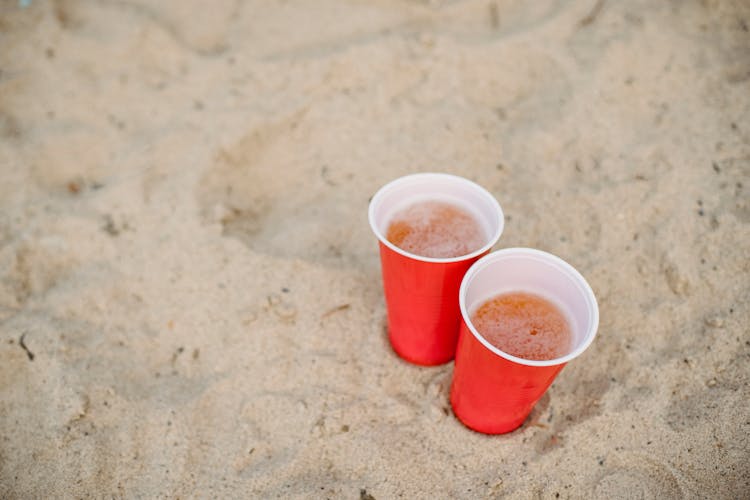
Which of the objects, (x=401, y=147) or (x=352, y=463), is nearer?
(x=352, y=463)

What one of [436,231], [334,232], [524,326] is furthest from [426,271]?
[334,232]

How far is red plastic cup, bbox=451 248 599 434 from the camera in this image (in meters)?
1.23

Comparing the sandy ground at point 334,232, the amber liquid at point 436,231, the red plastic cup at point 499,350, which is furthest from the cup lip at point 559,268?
the sandy ground at point 334,232

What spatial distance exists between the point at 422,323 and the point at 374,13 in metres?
1.73

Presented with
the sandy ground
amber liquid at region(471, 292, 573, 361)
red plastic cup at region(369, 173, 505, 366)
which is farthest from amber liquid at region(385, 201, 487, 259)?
the sandy ground

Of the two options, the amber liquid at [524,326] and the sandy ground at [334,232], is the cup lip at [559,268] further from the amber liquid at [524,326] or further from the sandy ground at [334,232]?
the sandy ground at [334,232]

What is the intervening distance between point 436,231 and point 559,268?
1.09 feet

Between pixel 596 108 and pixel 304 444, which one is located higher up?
pixel 596 108

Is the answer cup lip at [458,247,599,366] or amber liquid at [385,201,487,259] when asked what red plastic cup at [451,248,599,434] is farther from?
amber liquid at [385,201,487,259]

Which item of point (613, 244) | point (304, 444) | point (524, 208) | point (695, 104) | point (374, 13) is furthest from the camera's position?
point (374, 13)

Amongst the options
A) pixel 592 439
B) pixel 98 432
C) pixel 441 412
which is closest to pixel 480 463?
pixel 441 412

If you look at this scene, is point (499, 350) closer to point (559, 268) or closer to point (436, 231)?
point (559, 268)

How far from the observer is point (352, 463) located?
147 centimetres

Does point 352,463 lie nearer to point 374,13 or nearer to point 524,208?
point 524,208
